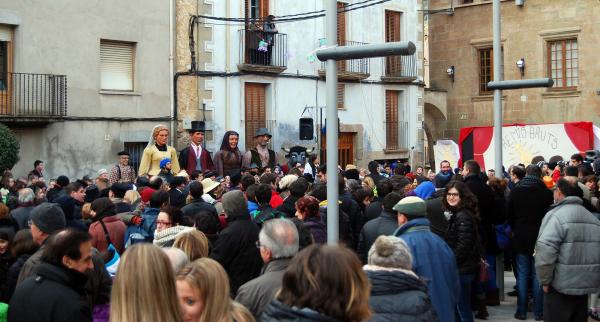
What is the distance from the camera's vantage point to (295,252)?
5.85 meters

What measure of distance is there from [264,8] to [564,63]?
1129 centimetres

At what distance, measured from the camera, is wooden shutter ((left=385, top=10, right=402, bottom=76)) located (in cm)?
2919

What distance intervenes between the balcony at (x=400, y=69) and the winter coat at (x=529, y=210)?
18.7 metres

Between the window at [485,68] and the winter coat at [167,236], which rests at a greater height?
the window at [485,68]

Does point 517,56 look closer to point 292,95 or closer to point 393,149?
point 393,149

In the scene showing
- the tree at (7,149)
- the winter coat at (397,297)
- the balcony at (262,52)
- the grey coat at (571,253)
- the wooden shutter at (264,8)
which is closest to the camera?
the winter coat at (397,297)

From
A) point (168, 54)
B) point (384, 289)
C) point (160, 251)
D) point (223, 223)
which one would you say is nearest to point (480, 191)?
point (223, 223)

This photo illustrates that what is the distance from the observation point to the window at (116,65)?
22.2 metres

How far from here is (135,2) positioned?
2244cm

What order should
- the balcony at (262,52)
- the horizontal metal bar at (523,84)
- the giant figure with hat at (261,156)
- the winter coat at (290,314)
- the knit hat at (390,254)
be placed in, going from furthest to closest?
the balcony at (262,52) → the giant figure with hat at (261,156) → the horizontal metal bar at (523,84) → the knit hat at (390,254) → the winter coat at (290,314)

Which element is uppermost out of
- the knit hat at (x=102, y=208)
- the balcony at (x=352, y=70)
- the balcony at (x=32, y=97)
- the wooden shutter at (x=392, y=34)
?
the wooden shutter at (x=392, y=34)

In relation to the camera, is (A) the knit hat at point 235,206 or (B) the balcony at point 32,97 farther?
(B) the balcony at point 32,97

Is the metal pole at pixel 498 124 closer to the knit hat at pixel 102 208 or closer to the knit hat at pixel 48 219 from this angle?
the knit hat at pixel 102 208

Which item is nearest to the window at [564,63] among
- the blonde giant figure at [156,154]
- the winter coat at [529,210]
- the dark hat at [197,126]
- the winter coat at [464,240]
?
the dark hat at [197,126]
